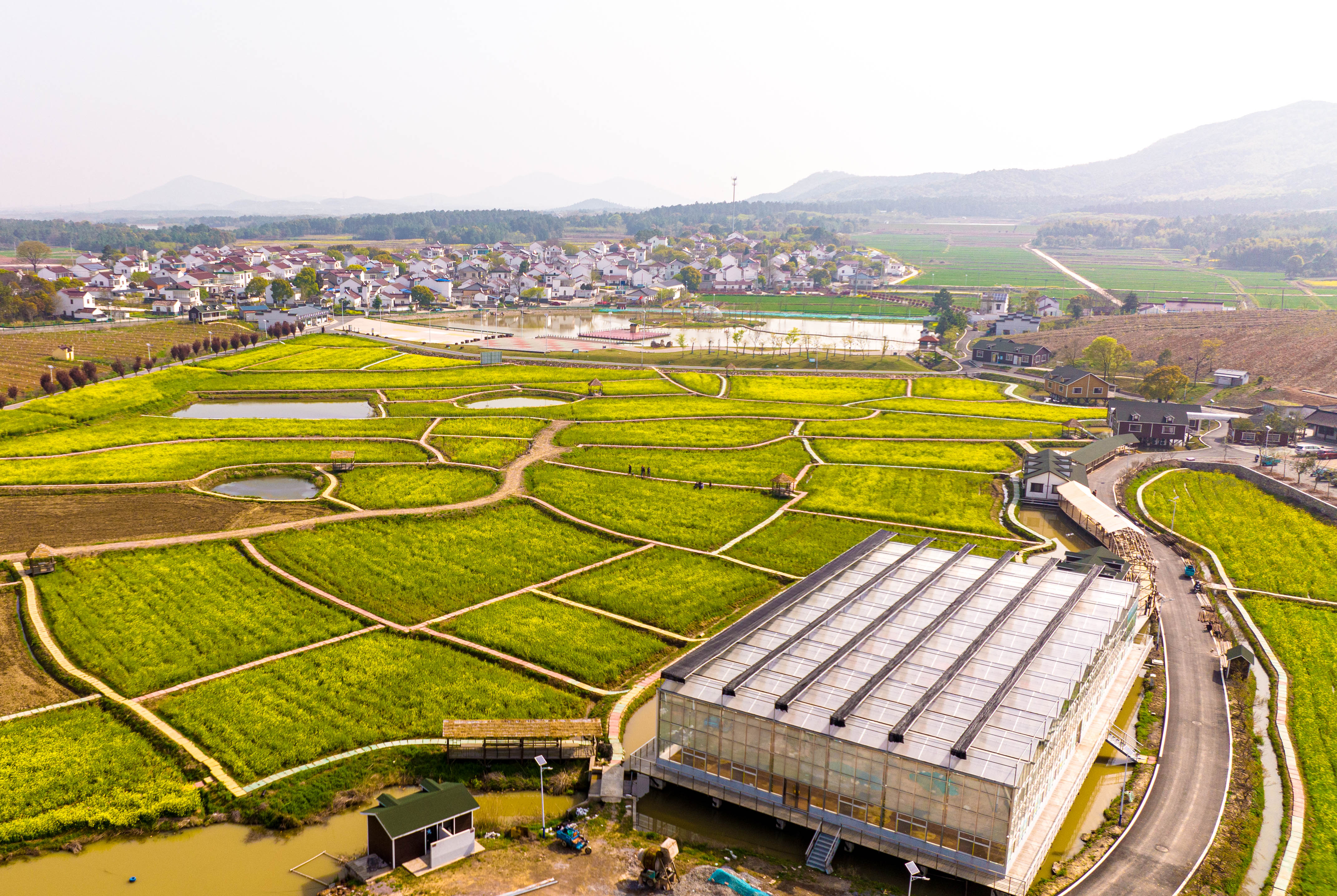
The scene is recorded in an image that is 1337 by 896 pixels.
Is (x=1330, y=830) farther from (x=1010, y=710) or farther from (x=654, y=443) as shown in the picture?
(x=654, y=443)

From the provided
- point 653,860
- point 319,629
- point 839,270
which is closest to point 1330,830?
point 653,860

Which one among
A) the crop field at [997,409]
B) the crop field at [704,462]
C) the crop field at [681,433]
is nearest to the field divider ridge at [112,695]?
the crop field at [704,462]

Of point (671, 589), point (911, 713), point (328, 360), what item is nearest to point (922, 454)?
point (671, 589)

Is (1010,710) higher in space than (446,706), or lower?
higher

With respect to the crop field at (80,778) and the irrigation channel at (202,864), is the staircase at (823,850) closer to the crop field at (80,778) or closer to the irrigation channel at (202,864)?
the irrigation channel at (202,864)

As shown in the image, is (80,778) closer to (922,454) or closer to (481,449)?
(481,449)

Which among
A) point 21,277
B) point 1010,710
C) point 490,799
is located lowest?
point 490,799
